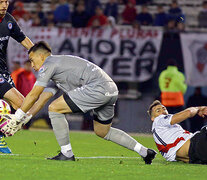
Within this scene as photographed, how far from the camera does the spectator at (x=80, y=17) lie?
61.1ft

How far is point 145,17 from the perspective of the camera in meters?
18.9

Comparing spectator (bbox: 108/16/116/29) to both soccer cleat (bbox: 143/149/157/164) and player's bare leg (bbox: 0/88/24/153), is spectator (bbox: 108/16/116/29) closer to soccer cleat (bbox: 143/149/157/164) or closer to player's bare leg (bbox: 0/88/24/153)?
player's bare leg (bbox: 0/88/24/153)

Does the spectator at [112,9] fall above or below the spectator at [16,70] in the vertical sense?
above

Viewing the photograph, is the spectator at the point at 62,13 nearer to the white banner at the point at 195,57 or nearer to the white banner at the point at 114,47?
the white banner at the point at 114,47

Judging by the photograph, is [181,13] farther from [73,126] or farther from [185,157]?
[185,157]

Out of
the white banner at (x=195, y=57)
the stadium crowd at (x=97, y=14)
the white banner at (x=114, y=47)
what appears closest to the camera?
the white banner at (x=195, y=57)

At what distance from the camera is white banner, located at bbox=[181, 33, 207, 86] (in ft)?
56.5

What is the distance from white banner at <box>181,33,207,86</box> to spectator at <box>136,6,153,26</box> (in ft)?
5.55

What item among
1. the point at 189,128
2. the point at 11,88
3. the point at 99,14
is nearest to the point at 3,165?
the point at 11,88

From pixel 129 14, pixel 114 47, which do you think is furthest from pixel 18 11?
pixel 114 47

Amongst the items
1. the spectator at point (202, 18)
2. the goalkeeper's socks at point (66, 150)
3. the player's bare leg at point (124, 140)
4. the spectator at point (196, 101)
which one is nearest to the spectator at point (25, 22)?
A: the spectator at point (202, 18)

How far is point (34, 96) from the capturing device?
8047mm

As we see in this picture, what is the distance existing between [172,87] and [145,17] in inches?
129

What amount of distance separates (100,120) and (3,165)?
1.56m
